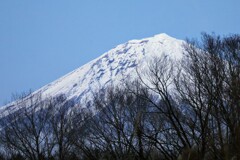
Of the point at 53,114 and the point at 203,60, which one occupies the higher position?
the point at 53,114

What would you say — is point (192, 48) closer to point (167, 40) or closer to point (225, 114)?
point (225, 114)

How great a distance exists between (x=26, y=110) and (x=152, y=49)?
115603 mm

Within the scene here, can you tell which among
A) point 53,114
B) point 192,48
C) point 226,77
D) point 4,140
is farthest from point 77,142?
point 226,77

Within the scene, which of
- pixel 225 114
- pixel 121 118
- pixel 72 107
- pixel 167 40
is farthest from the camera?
pixel 167 40

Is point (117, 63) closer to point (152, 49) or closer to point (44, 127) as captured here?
point (152, 49)

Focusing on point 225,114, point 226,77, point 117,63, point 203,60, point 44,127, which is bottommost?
point 225,114

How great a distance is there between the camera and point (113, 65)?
449 ft

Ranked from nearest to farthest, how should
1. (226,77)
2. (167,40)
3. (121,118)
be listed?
(226,77)
(121,118)
(167,40)

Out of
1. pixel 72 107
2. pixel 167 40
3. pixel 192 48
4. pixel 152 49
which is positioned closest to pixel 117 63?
pixel 152 49

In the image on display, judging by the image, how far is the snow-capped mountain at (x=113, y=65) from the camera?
10931cm

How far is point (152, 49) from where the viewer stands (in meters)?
144

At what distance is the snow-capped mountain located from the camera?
109312mm

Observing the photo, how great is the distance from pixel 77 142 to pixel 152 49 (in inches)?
4655

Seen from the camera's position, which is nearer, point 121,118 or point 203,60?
point 203,60
